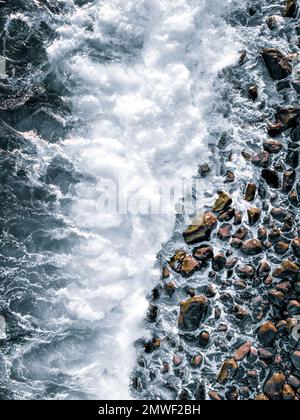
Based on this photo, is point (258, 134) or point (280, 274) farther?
point (258, 134)

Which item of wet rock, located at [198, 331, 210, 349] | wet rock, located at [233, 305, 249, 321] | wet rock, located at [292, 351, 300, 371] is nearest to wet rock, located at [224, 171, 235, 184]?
wet rock, located at [233, 305, 249, 321]

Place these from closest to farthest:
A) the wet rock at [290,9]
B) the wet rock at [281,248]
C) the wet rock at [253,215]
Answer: the wet rock at [281,248] < the wet rock at [253,215] < the wet rock at [290,9]

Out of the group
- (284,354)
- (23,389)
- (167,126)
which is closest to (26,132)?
(167,126)

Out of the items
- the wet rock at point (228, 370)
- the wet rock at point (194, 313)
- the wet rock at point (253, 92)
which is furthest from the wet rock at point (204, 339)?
the wet rock at point (253, 92)

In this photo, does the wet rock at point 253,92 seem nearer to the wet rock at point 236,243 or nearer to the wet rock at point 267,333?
the wet rock at point 236,243

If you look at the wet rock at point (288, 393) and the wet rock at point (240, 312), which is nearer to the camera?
the wet rock at point (288, 393)

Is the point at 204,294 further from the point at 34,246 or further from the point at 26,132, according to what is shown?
the point at 26,132

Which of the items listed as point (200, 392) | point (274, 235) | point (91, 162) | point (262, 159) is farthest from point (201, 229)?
point (200, 392)
